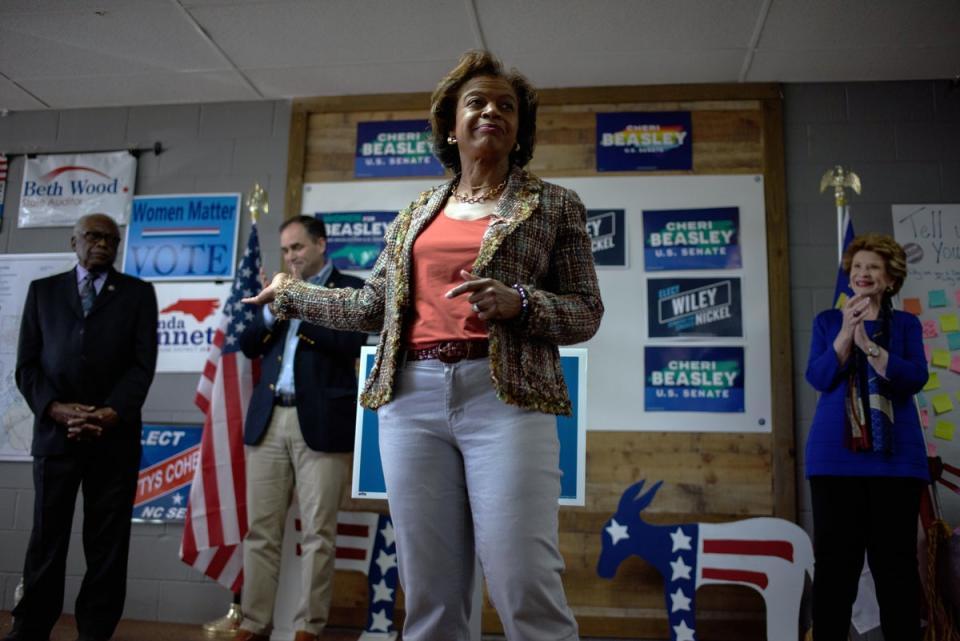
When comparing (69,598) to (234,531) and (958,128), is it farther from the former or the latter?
(958,128)

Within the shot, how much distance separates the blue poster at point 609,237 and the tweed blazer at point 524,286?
2.13 m

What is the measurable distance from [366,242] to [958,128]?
2.86 meters

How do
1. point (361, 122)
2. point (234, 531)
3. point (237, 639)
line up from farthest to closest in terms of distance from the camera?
point (361, 122)
point (234, 531)
point (237, 639)

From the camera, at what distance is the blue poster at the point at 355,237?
3711 millimetres

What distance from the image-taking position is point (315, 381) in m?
2.98

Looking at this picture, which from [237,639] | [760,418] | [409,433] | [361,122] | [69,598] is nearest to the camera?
[409,433]

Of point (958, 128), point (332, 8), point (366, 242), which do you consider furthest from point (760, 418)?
point (332, 8)

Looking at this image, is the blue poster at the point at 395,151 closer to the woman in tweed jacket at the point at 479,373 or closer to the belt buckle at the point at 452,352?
the woman in tweed jacket at the point at 479,373

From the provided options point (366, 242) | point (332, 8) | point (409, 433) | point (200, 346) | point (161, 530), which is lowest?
point (161, 530)

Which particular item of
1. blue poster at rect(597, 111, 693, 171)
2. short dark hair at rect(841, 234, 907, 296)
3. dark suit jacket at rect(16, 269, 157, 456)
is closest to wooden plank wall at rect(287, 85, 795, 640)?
blue poster at rect(597, 111, 693, 171)

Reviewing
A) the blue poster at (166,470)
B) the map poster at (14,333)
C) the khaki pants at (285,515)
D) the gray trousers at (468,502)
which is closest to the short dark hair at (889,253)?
the gray trousers at (468,502)

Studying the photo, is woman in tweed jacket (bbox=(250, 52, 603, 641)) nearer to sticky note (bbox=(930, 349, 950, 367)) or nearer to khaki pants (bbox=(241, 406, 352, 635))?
khaki pants (bbox=(241, 406, 352, 635))

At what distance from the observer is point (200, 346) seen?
3.76 meters

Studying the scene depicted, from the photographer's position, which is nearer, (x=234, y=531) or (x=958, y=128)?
(x=234, y=531)
